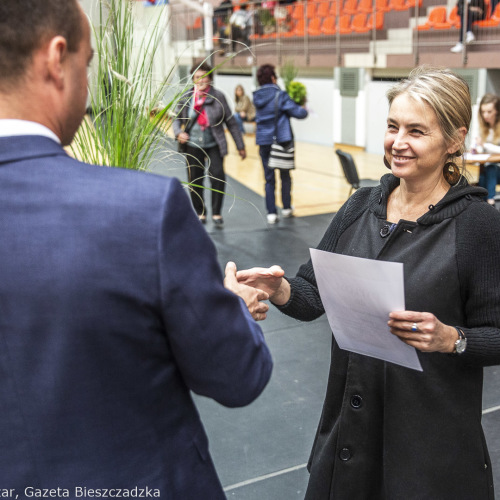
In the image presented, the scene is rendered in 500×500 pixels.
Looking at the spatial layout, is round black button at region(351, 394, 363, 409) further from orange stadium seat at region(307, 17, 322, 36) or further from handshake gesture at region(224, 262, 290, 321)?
orange stadium seat at region(307, 17, 322, 36)

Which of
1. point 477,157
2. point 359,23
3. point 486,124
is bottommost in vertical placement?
point 477,157

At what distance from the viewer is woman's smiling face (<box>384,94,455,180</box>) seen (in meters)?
1.64

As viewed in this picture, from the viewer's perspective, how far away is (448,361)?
5.15ft

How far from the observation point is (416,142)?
1.64m

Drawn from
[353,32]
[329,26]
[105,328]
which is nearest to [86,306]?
[105,328]

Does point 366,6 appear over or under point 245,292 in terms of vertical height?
over

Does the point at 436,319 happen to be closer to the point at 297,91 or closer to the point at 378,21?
the point at 297,91

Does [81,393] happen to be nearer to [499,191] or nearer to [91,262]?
[91,262]

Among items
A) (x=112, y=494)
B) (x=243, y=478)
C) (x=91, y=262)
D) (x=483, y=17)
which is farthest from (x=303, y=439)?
(x=483, y=17)

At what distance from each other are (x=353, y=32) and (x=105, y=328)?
44.1ft

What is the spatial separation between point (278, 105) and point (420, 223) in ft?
18.6

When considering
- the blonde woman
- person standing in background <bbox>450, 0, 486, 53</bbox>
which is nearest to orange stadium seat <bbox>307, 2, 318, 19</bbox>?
person standing in background <bbox>450, 0, 486, 53</bbox>

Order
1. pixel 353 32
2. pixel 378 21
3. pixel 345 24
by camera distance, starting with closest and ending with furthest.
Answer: pixel 378 21 < pixel 353 32 < pixel 345 24

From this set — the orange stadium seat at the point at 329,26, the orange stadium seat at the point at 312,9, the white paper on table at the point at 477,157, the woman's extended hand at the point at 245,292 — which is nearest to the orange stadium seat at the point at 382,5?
the orange stadium seat at the point at 329,26
